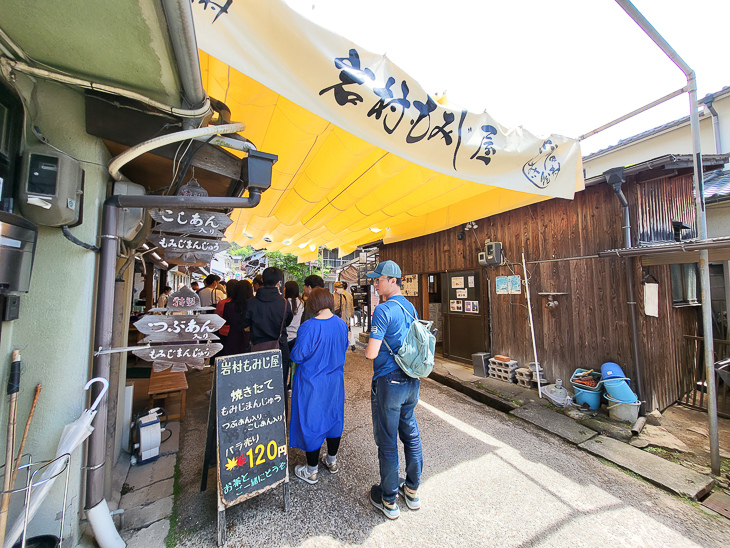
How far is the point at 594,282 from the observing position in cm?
485

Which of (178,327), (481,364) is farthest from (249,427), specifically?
(481,364)

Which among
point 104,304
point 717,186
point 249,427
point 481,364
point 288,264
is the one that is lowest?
point 481,364

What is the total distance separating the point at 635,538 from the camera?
2311 mm

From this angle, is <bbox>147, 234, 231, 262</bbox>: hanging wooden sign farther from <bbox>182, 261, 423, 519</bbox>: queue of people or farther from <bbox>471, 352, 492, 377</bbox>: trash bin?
<bbox>471, 352, 492, 377</bbox>: trash bin

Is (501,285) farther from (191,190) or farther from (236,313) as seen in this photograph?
(191,190)

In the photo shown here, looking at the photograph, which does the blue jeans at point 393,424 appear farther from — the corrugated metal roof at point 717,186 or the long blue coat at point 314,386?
the corrugated metal roof at point 717,186

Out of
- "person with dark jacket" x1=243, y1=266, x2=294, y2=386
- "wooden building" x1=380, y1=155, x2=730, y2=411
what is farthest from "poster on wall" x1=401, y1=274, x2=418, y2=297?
"person with dark jacket" x1=243, y1=266, x2=294, y2=386

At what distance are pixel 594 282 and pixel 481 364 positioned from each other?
2.69 metres

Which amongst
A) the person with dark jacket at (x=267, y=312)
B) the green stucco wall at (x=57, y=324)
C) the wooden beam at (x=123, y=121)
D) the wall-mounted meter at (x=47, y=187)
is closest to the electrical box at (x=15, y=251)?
the wall-mounted meter at (x=47, y=187)

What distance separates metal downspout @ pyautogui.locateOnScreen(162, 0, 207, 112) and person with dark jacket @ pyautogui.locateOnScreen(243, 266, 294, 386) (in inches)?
85.1

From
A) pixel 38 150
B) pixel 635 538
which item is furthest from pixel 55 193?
pixel 635 538

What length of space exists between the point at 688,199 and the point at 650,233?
2.85ft

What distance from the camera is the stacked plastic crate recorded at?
5.85 metres

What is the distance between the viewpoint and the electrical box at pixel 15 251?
Result: 1532mm
